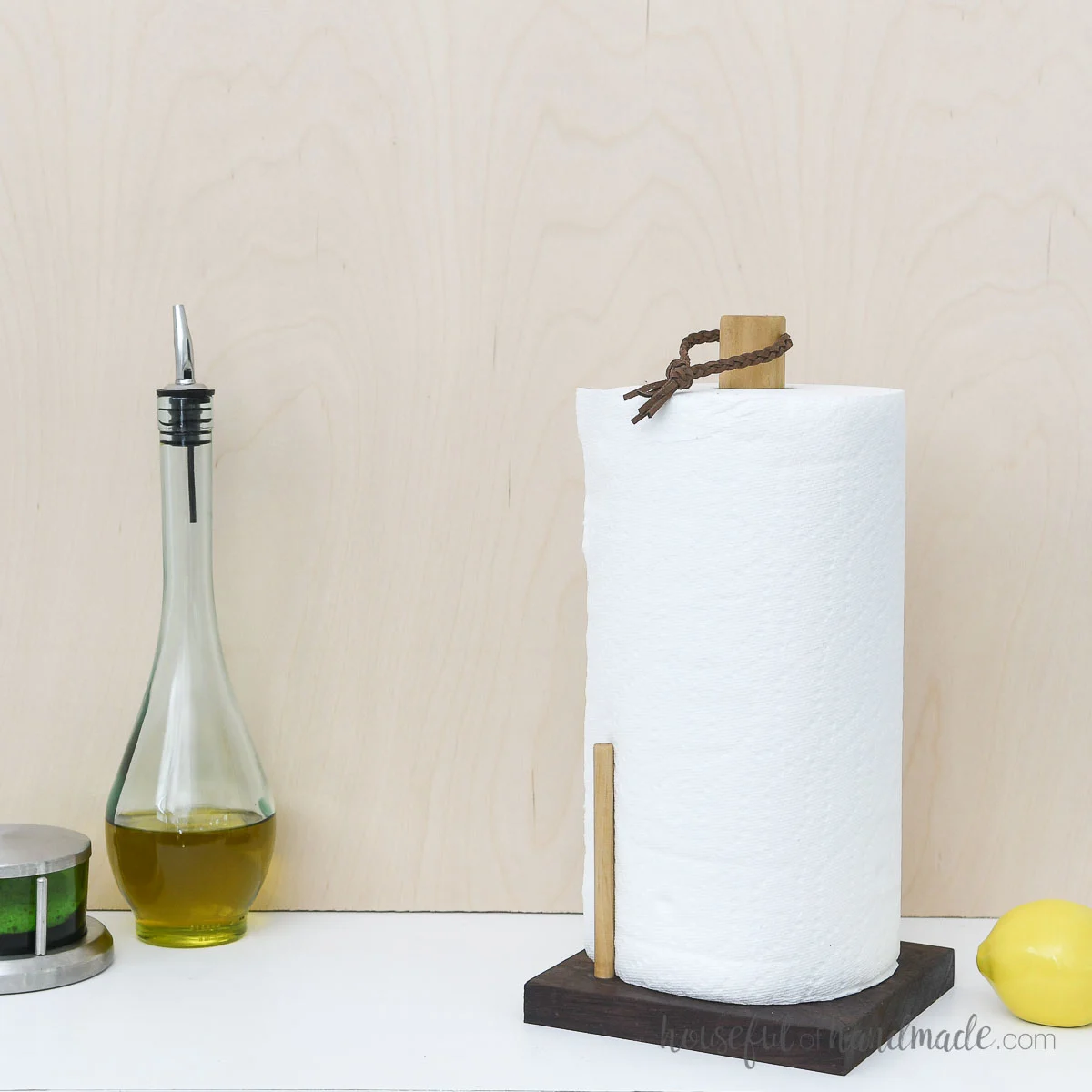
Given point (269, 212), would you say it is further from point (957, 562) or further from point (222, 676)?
point (957, 562)

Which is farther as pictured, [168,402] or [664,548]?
[168,402]

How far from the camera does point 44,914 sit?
0.59 meters

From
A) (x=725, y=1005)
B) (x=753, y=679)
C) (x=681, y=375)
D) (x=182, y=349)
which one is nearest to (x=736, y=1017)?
(x=725, y=1005)

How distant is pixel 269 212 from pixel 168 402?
0.39 feet

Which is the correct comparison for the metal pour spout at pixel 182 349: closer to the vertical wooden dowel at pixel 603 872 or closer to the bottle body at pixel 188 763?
the bottle body at pixel 188 763

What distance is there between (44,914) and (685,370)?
0.37 m

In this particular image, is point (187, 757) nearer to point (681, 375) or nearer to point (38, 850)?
point (38, 850)

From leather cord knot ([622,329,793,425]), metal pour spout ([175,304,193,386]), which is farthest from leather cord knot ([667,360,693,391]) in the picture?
metal pour spout ([175,304,193,386])

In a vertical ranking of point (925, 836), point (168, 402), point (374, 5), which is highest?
point (374, 5)

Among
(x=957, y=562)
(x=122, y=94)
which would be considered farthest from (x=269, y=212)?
(x=957, y=562)

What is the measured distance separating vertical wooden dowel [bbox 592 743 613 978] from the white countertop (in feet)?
0.11

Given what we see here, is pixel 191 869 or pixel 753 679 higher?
pixel 753 679

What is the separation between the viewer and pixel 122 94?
67cm

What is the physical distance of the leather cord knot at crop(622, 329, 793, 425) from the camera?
→ 20.0 inches
